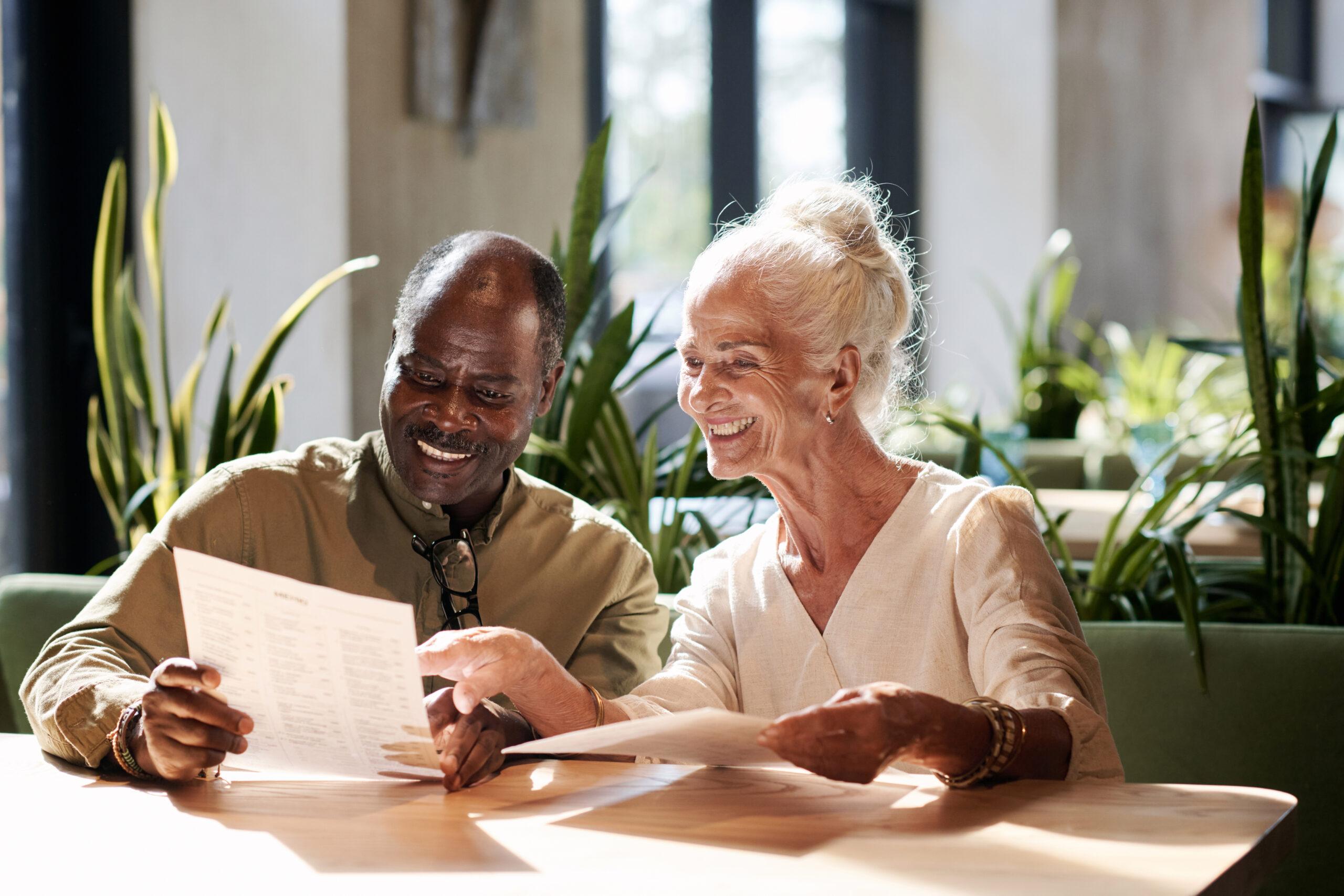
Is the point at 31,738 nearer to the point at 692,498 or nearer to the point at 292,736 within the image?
→ the point at 292,736

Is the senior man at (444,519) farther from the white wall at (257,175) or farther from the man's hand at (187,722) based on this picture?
the white wall at (257,175)

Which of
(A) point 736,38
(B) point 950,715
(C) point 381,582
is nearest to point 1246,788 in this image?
(B) point 950,715

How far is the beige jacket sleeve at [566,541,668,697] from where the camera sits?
5.77 feet

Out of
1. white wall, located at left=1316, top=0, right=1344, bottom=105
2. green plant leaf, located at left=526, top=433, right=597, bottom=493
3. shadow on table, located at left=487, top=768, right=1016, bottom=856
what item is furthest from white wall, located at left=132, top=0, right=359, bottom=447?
white wall, located at left=1316, top=0, right=1344, bottom=105

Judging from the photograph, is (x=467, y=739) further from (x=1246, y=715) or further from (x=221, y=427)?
(x=221, y=427)

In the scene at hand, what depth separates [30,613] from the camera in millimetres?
2283

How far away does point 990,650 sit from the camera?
1515 mm

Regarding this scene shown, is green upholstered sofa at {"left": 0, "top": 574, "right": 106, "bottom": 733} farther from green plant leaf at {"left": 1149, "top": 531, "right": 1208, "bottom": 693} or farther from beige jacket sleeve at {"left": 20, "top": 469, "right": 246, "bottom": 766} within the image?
green plant leaf at {"left": 1149, "top": 531, "right": 1208, "bottom": 693}

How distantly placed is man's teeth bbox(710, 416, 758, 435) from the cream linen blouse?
0.19 metres

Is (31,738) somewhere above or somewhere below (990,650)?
below

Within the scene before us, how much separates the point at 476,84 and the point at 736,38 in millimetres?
2234

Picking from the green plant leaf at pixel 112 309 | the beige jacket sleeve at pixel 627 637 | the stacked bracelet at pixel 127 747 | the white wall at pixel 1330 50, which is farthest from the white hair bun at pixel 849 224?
the white wall at pixel 1330 50

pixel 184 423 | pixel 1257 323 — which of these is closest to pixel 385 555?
pixel 184 423

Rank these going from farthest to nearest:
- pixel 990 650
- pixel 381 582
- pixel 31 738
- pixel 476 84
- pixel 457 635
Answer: pixel 476 84 < pixel 381 582 < pixel 31 738 < pixel 990 650 < pixel 457 635
